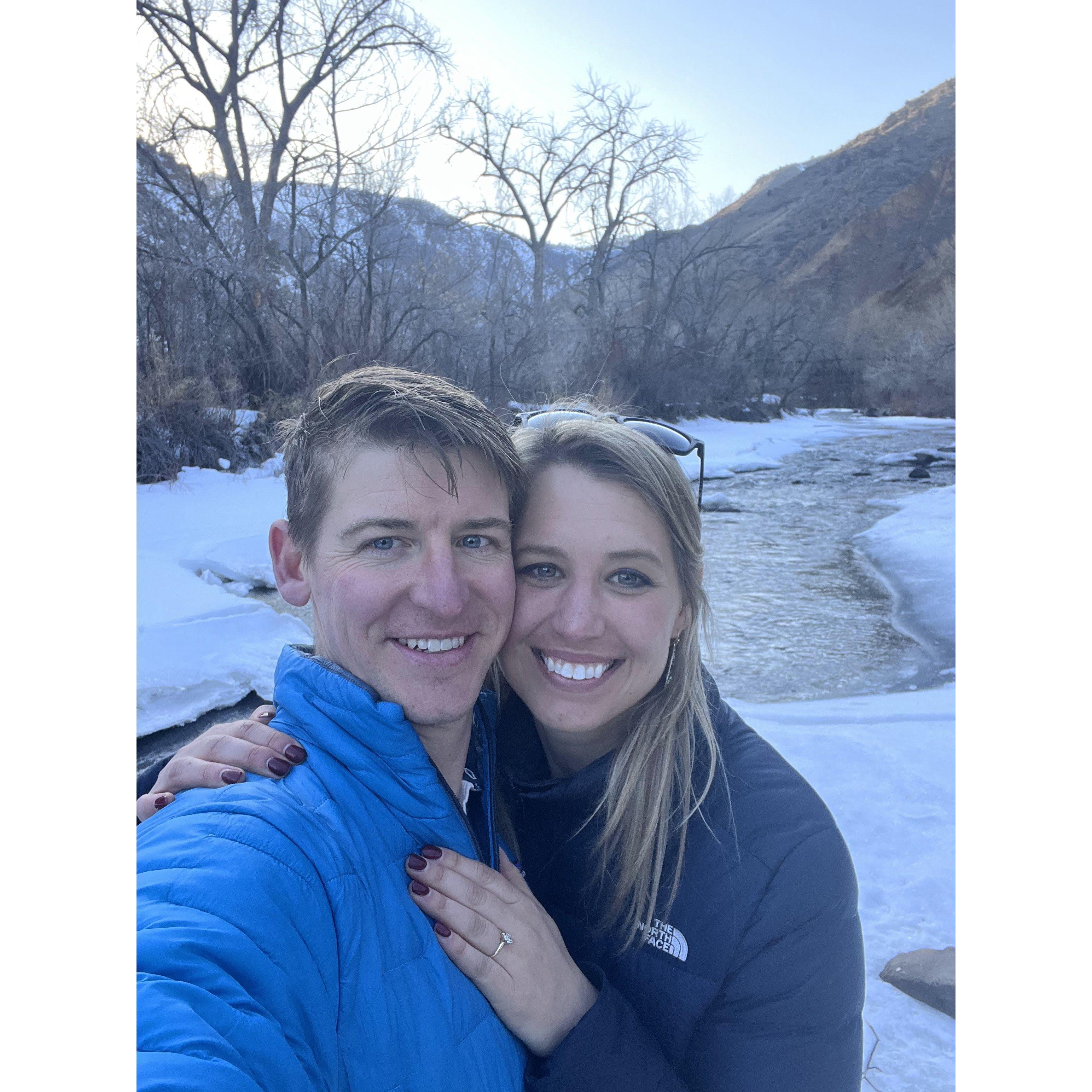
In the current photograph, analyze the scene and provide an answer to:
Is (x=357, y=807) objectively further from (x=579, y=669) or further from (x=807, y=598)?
(x=807, y=598)

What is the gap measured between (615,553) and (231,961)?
82 cm

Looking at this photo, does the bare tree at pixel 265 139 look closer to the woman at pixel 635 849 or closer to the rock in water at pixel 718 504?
the woman at pixel 635 849

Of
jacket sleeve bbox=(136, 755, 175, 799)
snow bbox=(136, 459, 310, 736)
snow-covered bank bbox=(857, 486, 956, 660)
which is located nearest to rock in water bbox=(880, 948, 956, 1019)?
jacket sleeve bbox=(136, 755, 175, 799)

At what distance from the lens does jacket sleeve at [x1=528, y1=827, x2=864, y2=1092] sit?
3.56ft

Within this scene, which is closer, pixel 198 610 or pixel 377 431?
pixel 377 431

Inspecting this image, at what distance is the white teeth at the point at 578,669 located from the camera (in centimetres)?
130

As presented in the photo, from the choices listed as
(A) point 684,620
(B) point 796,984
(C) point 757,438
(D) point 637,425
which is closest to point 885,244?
(D) point 637,425

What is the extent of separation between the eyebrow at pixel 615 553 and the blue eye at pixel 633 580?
0.03m

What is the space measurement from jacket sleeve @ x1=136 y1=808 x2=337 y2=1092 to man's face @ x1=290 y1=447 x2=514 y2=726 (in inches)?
12.4

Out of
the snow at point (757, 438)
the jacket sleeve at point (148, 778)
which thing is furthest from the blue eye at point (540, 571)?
the snow at point (757, 438)

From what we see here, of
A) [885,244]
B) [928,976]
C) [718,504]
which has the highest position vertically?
[885,244]

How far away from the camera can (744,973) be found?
1103 mm
